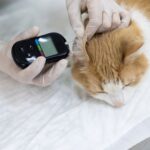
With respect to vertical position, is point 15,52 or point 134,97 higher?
point 15,52

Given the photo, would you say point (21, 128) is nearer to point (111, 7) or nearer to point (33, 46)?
point (33, 46)

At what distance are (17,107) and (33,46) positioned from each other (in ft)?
0.47

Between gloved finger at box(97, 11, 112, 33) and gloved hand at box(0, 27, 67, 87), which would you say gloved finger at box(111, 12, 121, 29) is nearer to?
gloved finger at box(97, 11, 112, 33)

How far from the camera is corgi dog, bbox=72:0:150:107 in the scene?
752mm

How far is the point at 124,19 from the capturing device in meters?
0.83

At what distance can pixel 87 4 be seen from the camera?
2.78 ft

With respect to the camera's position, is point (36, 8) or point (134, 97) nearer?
point (134, 97)

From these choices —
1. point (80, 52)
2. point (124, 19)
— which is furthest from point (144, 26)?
point (80, 52)

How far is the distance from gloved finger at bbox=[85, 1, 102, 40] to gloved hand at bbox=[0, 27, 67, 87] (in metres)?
0.09

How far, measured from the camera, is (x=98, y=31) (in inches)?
32.1

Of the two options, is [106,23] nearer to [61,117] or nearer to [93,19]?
[93,19]

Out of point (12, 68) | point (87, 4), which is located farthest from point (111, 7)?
point (12, 68)

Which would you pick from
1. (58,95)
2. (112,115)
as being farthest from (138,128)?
(58,95)

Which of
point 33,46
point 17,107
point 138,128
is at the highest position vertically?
point 33,46
